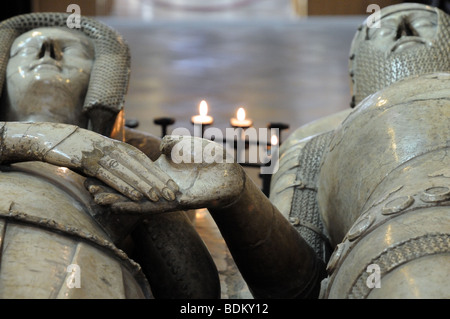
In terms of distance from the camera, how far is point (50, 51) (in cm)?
283

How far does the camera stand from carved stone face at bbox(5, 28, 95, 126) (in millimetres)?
2725

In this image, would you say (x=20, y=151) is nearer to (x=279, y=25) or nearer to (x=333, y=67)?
(x=333, y=67)

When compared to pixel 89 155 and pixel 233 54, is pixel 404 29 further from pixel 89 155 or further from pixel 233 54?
pixel 233 54

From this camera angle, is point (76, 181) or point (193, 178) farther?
point (76, 181)

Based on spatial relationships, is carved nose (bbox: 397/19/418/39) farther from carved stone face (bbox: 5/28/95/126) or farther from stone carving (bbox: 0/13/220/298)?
carved stone face (bbox: 5/28/95/126)

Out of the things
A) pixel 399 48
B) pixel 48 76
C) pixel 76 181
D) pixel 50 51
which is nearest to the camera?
pixel 76 181

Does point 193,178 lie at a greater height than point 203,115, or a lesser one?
greater

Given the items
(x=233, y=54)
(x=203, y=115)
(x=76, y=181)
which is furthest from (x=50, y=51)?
(x=233, y=54)

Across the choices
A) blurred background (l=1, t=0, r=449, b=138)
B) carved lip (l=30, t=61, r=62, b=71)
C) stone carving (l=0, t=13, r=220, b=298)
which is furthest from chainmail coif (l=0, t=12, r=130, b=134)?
blurred background (l=1, t=0, r=449, b=138)

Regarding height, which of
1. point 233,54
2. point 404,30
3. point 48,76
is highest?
point 404,30

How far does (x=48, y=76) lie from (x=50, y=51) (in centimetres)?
14

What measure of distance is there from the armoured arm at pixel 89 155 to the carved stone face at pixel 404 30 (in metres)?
1.27

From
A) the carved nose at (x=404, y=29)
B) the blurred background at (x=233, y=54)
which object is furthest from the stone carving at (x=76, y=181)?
the blurred background at (x=233, y=54)

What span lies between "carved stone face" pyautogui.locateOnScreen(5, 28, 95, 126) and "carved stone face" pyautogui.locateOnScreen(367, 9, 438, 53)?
103 centimetres
